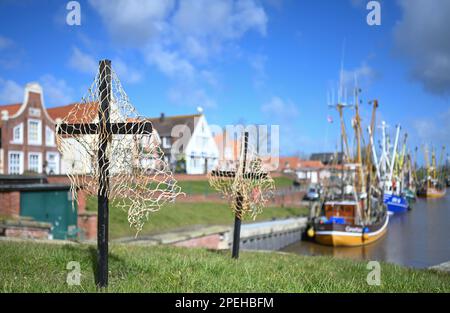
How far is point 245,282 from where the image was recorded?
6266mm

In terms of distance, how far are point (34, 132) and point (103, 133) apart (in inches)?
1657

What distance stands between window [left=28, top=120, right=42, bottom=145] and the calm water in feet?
92.2

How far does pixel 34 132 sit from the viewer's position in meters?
43.7

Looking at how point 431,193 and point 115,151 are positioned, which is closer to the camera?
point 115,151

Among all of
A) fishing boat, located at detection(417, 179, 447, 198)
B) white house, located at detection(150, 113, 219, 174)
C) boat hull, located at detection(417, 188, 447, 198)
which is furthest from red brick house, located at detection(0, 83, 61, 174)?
fishing boat, located at detection(417, 179, 447, 198)

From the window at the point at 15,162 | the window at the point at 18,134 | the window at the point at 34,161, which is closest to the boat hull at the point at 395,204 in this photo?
the window at the point at 34,161

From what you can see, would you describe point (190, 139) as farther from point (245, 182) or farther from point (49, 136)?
point (245, 182)

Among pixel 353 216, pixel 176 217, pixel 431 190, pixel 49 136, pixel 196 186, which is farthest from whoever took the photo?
pixel 431 190

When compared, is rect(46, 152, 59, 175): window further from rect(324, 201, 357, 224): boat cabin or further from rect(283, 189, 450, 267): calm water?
rect(324, 201, 357, 224): boat cabin

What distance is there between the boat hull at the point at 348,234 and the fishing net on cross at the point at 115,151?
1172 inches

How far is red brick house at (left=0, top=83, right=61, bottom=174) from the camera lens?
40.5 m

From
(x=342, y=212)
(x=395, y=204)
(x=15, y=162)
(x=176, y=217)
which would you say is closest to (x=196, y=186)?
(x=342, y=212)
